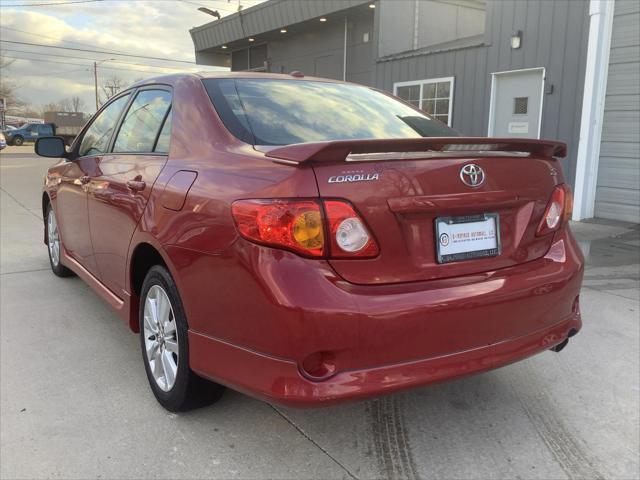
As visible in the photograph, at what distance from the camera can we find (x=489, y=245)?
7.50 ft

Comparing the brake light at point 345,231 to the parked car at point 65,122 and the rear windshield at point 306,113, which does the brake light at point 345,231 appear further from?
the parked car at point 65,122

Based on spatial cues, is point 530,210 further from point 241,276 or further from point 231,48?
point 231,48

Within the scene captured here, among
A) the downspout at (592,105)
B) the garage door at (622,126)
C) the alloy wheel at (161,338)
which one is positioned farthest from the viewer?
the downspout at (592,105)

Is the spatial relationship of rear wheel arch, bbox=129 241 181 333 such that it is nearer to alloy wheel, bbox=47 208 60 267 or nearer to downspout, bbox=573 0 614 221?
alloy wheel, bbox=47 208 60 267

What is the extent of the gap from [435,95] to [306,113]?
350 inches

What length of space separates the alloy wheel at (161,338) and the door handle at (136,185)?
511mm

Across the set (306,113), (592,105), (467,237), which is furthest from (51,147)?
(592,105)

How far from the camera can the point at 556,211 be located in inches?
101

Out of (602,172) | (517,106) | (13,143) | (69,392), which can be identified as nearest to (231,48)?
(517,106)

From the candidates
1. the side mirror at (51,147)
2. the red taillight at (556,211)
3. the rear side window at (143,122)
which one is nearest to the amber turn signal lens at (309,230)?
the red taillight at (556,211)

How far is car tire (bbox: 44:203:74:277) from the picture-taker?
4.90 metres

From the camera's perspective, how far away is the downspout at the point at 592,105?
313 inches

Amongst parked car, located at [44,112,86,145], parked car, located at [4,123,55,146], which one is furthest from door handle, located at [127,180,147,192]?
parked car, located at [44,112,86,145]

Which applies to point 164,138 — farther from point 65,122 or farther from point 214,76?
point 65,122
